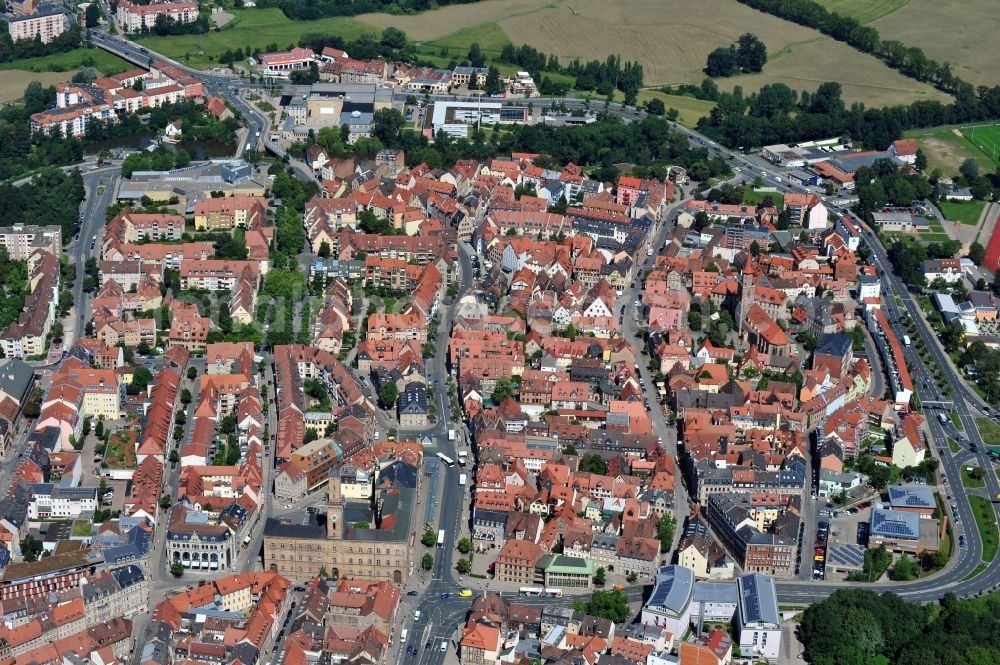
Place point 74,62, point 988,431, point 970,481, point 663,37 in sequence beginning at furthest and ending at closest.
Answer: point 663,37, point 74,62, point 988,431, point 970,481

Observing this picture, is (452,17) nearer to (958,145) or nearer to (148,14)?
(148,14)

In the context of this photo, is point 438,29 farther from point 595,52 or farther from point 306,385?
point 306,385

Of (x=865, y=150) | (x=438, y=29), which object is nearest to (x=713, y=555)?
(x=865, y=150)

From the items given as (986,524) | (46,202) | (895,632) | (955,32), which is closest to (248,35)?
(46,202)

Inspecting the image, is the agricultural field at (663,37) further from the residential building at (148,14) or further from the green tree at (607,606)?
the green tree at (607,606)

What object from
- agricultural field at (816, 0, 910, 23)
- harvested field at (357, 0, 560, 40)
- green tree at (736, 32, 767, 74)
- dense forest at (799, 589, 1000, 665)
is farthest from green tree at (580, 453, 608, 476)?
agricultural field at (816, 0, 910, 23)

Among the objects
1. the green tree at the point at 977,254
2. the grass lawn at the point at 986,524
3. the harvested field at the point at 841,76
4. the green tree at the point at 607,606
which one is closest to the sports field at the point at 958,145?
the harvested field at the point at 841,76
